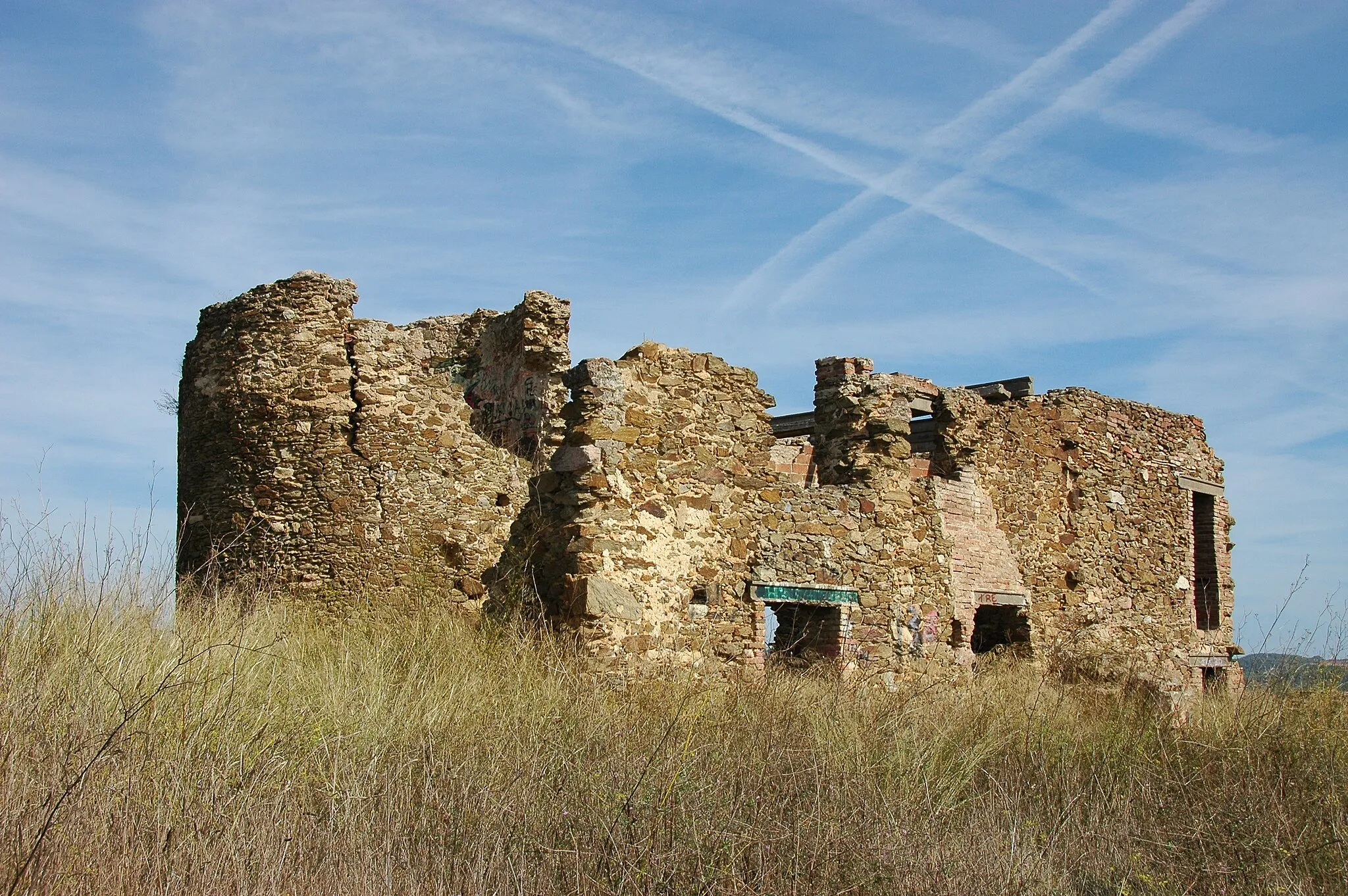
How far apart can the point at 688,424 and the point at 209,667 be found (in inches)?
164

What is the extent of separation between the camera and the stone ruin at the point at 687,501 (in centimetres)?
865

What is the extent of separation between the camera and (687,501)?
8.90 meters

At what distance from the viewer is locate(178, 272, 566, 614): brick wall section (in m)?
12.4

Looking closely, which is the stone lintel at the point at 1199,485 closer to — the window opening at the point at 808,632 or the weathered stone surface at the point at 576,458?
the window opening at the point at 808,632

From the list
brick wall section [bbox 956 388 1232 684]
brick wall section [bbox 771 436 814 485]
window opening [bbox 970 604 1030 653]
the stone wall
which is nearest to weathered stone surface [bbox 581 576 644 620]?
the stone wall

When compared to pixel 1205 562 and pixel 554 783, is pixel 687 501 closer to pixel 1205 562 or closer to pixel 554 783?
pixel 554 783

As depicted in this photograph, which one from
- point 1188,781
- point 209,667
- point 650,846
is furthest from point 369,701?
point 1188,781

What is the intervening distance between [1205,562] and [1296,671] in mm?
7837

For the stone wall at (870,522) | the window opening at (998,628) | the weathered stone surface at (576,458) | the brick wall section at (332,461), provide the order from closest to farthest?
the weathered stone surface at (576,458) < the stone wall at (870,522) < the brick wall section at (332,461) < the window opening at (998,628)

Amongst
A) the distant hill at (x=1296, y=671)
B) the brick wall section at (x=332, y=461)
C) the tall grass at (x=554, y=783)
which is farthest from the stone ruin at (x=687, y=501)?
the distant hill at (x=1296, y=671)

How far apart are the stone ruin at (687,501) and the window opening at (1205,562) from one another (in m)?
0.05

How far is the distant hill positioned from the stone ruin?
2244 millimetres

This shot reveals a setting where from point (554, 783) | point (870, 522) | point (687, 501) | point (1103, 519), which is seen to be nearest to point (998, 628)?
point (1103, 519)

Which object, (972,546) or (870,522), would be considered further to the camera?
(972,546)
